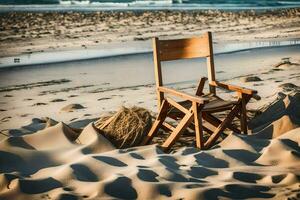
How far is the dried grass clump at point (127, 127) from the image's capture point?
14.3 ft

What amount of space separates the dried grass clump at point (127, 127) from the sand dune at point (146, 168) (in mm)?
191

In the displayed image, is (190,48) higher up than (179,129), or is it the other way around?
(190,48)

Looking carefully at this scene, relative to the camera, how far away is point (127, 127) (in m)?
4.41

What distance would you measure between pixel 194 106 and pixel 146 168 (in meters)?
0.84

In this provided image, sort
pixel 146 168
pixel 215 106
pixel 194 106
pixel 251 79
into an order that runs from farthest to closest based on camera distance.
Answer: pixel 251 79, pixel 215 106, pixel 194 106, pixel 146 168

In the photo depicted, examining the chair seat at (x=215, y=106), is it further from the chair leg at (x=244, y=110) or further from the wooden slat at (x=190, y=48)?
the wooden slat at (x=190, y=48)

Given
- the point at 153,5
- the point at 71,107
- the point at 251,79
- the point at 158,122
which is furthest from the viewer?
the point at 153,5

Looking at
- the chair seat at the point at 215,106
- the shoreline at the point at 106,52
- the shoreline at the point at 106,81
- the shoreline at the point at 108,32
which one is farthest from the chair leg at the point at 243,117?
the shoreline at the point at 108,32

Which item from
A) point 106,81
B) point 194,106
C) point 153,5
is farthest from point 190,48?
point 153,5

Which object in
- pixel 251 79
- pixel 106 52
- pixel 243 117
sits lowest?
pixel 251 79

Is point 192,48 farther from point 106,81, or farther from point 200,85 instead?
point 106,81

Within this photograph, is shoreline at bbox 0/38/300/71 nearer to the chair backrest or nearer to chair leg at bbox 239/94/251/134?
the chair backrest

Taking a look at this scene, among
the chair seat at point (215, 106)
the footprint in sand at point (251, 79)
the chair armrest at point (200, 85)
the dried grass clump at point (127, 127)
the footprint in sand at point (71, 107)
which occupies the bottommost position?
the footprint in sand at point (251, 79)

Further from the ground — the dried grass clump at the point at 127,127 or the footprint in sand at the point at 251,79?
the dried grass clump at the point at 127,127
